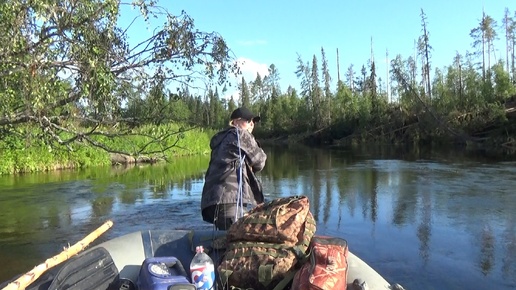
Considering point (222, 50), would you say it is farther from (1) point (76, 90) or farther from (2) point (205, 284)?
(2) point (205, 284)

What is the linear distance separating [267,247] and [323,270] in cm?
47

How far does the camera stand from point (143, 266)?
10.8 ft

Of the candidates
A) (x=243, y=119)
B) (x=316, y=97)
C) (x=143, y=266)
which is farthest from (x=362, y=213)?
(x=316, y=97)

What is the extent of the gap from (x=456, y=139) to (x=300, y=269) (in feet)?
118

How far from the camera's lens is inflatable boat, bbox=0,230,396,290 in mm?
3189

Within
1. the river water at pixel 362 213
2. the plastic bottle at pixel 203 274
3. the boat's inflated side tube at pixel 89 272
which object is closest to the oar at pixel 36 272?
the boat's inflated side tube at pixel 89 272

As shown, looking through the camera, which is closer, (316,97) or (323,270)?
(323,270)

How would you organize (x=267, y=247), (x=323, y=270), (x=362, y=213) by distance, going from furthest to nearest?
1. (x=362, y=213)
2. (x=267, y=247)
3. (x=323, y=270)

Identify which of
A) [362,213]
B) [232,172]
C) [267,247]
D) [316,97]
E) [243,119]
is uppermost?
[316,97]

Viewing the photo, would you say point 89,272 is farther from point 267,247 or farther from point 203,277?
point 267,247

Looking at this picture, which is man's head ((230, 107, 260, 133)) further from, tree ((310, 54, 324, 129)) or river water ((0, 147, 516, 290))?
tree ((310, 54, 324, 129))

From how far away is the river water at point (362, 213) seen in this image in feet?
21.8

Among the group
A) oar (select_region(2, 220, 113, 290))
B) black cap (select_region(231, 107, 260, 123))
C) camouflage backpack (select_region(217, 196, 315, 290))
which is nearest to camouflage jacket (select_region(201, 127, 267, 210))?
black cap (select_region(231, 107, 260, 123))

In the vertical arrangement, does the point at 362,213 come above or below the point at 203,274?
below
